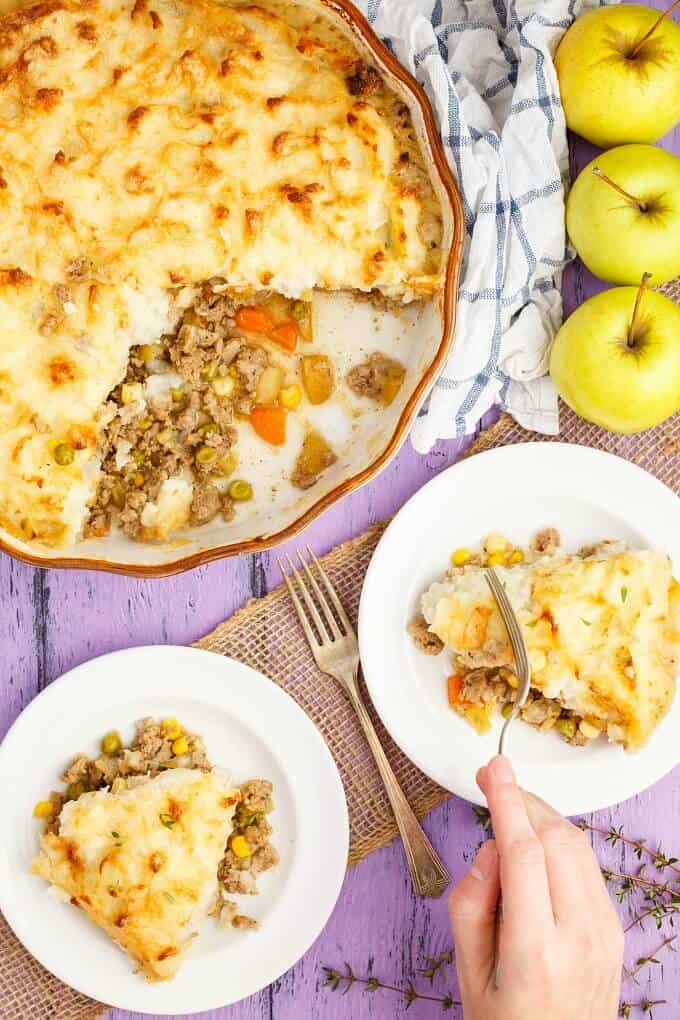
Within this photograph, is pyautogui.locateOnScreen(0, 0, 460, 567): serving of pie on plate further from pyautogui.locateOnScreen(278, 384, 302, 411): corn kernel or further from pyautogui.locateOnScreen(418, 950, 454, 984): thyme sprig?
pyautogui.locateOnScreen(418, 950, 454, 984): thyme sprig

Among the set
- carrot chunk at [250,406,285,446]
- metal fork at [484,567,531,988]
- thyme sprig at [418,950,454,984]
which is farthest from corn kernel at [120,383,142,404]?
thyme sprig at [418,950,454,984]

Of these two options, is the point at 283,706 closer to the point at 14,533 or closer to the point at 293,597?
the point at 293,597

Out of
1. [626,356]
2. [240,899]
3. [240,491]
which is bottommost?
[240,899]

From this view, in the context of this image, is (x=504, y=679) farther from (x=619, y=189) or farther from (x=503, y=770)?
(x=619, y=189)

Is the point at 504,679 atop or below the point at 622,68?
below

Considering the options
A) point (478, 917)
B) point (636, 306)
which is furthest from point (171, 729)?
point (636, 306)

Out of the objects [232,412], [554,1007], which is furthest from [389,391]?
[554,1007]
